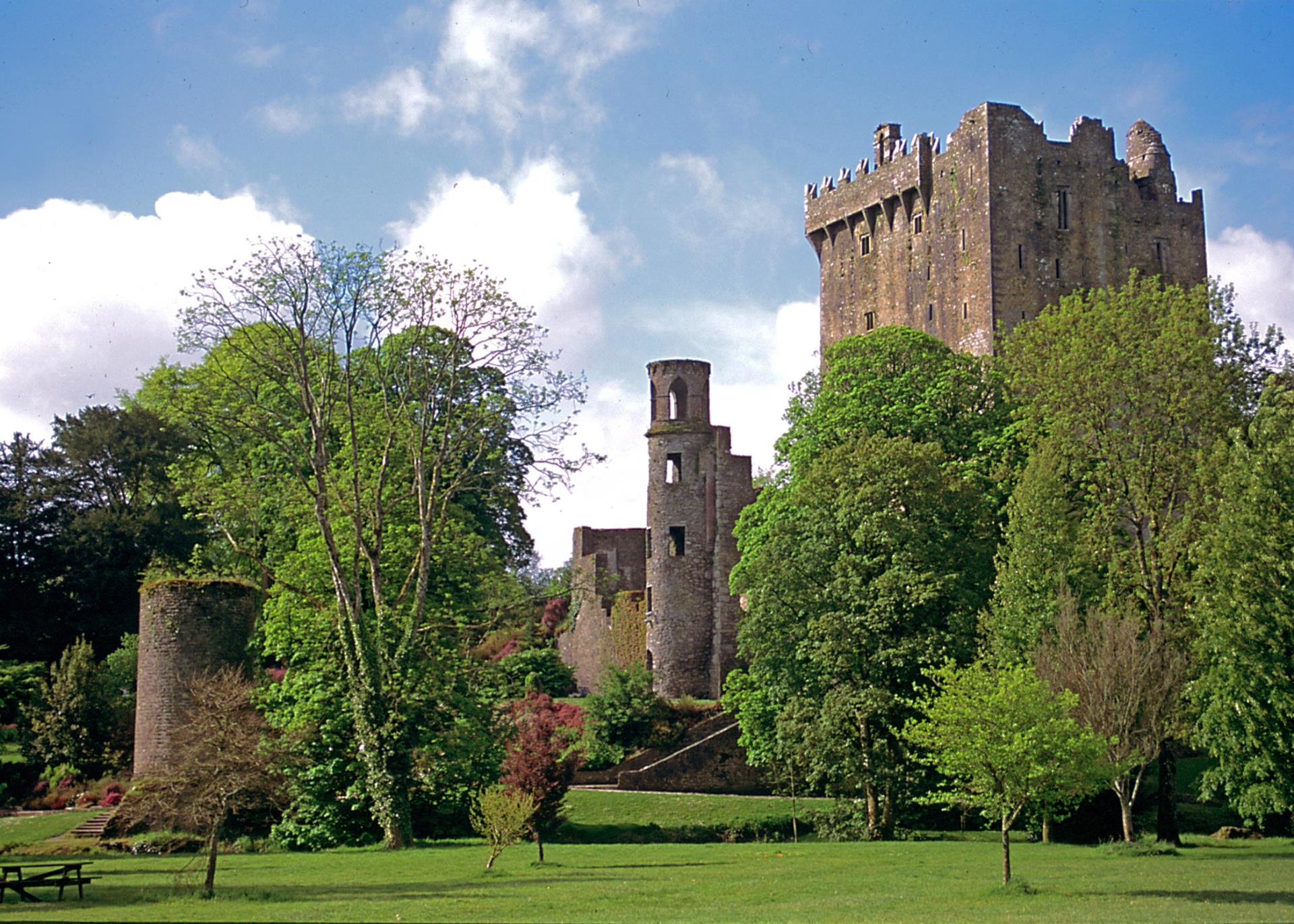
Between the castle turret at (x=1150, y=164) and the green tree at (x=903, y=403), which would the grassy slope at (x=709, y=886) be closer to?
the green tree at (x=903, y=403)

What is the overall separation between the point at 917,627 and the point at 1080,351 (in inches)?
270

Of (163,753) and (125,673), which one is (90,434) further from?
(163,753)

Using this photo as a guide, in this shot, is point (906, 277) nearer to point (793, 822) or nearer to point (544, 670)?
point (544, 670)

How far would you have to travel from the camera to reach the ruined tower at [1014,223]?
48531mm

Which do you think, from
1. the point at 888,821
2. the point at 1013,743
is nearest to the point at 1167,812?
the point at 888,821

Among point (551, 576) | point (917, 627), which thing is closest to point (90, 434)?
point (551, 576)

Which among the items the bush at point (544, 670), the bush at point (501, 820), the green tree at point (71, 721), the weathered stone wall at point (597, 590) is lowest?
the bush at point (501, 820)

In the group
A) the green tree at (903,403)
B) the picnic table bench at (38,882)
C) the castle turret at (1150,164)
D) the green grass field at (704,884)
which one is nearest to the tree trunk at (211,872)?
the green grass field at (704,884)

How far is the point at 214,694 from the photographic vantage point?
21.3 metres

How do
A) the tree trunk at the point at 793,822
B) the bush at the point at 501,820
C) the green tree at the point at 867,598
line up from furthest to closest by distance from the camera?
1. the tree trunk at the point at 793,822
2. the green tree at the point at 867,598
3. the bush at the point at 501,820

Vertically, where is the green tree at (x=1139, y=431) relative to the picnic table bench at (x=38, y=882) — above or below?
above

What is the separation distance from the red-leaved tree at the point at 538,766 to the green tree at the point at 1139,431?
8869mm

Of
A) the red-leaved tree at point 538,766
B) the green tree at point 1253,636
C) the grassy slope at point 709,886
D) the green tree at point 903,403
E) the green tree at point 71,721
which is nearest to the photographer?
the grassy slope at point 709,886

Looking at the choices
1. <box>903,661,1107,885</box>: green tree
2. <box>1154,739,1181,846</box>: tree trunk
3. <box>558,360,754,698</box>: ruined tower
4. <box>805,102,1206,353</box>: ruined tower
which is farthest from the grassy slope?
<box>805,102,1206,353</box>: ruined tower
